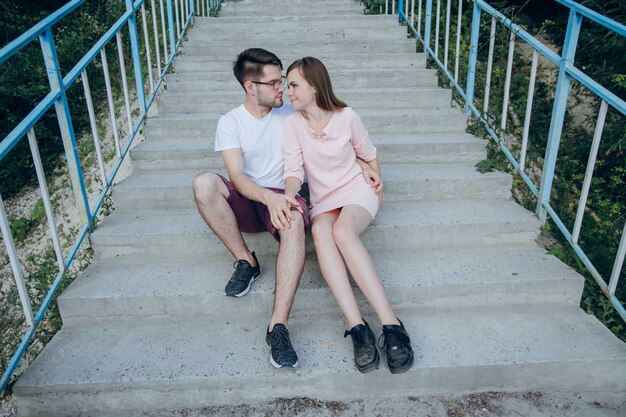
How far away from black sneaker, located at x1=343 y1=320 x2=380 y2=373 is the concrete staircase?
0.22 ft

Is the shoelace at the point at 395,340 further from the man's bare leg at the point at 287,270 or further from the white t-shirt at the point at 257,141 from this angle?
the white t-shirt at the point at 257,141

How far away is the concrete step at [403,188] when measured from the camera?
2.78m

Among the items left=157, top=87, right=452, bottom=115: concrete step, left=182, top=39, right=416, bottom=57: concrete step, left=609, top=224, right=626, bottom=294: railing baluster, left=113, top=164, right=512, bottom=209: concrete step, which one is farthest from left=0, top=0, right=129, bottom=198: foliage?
left=609, top=224, right=626, bottom=294: railing baluster

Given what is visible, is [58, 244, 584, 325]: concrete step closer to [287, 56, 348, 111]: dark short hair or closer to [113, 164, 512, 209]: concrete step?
[113, 164, 512, 209]: concrete step

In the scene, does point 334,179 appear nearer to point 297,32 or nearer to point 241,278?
point 241,278

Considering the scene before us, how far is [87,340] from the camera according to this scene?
2.09 m

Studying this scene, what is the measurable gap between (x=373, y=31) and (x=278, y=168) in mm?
2606

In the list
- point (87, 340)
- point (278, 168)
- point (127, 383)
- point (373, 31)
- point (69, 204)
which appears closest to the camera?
point (127, 383)

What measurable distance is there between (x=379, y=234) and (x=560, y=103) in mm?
1172

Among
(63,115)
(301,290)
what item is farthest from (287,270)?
(63,115)

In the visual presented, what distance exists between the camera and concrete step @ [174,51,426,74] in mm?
3998

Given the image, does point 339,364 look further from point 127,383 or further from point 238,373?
point 127,383

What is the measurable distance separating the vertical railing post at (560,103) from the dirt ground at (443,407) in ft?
3.28

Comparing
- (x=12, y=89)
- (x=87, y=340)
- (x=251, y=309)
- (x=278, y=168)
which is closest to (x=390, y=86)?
(x=278, y=168)
